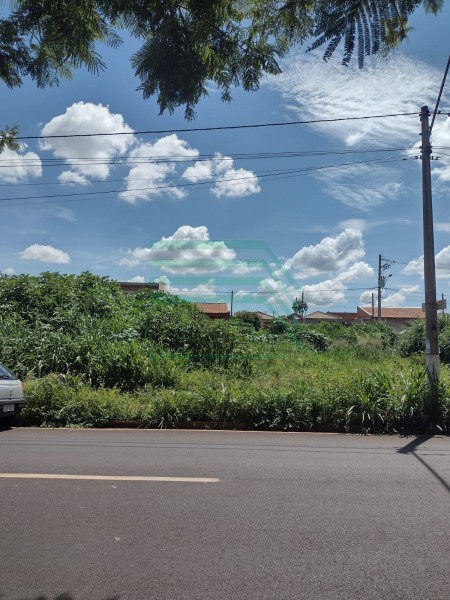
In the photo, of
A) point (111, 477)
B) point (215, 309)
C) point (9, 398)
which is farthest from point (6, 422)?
point (215, 309)

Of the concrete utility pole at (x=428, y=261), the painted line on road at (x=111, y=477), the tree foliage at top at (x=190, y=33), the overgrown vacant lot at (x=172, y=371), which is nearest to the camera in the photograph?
the tree foliage at top at (x=190, y=33)

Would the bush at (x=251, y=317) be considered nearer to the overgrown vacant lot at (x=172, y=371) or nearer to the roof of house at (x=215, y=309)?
the roof of house at (x=215, y=309)

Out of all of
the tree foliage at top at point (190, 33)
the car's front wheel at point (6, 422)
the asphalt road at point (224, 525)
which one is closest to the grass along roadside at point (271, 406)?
the car's front wheel at point (6, 422)

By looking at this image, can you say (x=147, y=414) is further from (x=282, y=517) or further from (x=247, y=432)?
(x=282, y=517)

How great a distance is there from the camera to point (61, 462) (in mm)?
6680

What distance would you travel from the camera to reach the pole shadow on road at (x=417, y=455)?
5820 millimetres

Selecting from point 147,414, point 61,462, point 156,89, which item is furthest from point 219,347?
point 156,89

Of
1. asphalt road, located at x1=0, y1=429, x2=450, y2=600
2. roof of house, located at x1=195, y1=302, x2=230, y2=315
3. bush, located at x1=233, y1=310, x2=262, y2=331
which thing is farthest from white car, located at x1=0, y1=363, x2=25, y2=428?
bush, located at x1=233, y1=310, x2=262, y2=331

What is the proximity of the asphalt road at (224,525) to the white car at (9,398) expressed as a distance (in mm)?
2559

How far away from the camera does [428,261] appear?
10.8 m

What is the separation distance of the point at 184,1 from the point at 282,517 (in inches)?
164

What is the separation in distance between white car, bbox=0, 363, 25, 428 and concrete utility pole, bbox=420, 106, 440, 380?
855 centimetres

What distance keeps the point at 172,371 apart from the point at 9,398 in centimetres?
410

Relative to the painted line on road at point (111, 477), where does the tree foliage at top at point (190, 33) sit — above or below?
above
